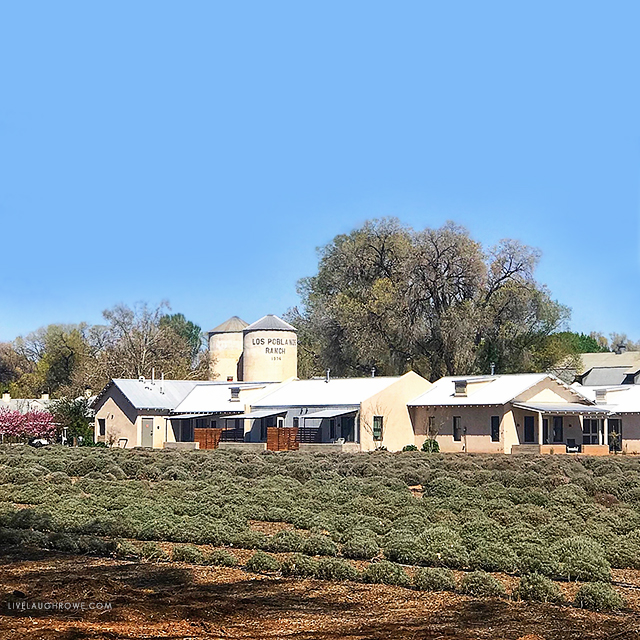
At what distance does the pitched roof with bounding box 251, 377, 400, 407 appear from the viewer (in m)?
45.1

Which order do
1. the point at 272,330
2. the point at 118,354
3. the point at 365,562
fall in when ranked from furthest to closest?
1. the point at 118,354
2. the point at 272,330
3. the point at 365,562

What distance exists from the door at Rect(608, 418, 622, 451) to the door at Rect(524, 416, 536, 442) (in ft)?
11.7

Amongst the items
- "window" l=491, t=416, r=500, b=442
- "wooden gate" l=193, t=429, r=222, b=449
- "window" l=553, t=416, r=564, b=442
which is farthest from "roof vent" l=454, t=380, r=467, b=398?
"wooden gate" l=193, t=429, r=222, b=449

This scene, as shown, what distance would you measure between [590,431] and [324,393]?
12.1 metres

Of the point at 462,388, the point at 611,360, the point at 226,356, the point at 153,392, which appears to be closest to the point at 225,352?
the point at 226,356

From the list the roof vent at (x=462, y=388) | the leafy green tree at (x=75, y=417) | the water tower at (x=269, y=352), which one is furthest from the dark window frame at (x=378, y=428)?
the water tower at (x=269, y=352)

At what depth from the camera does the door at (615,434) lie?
43906 millimetres

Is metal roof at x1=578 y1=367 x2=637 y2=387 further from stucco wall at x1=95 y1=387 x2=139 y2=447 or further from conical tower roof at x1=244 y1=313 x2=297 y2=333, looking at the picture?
stucco wall at x1=95 y1=387 x2=139 y2=447

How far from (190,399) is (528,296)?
18.9 meters

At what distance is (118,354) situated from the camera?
71.9 meters

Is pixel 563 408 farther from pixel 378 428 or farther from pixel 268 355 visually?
pixel 268 355

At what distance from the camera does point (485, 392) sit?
144 ft

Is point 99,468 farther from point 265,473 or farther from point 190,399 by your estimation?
point 190,399

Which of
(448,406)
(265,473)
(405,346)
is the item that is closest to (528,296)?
(405,346)
